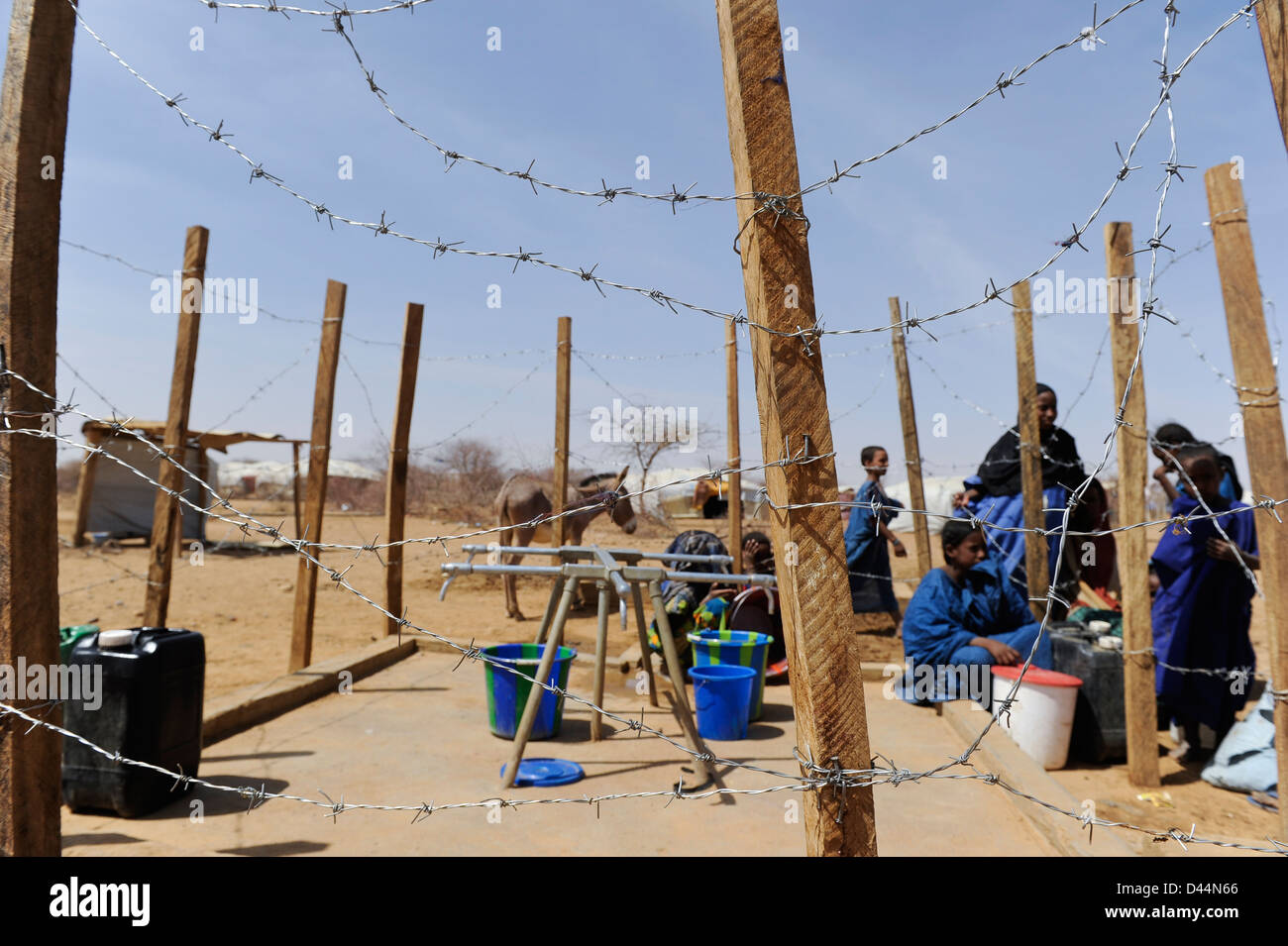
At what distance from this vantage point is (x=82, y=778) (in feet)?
12.0

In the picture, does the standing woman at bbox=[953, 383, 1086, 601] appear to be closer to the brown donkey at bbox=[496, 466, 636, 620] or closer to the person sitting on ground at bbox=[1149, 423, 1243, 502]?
the person sitting on ground at bbox=[1149, 423, 1243, 502]

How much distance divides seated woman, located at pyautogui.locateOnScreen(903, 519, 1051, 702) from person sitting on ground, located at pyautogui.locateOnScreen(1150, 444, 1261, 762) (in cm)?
76

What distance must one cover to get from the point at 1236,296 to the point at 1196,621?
2891mm

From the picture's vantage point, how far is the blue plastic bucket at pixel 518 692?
463 cm

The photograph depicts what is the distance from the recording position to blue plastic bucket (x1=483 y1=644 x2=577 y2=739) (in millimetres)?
4629

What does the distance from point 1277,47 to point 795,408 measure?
150 cm

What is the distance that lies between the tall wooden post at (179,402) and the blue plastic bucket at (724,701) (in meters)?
3.10

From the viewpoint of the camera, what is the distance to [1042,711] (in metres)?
5.12

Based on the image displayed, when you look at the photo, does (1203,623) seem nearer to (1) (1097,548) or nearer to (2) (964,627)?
(2) (964,627)

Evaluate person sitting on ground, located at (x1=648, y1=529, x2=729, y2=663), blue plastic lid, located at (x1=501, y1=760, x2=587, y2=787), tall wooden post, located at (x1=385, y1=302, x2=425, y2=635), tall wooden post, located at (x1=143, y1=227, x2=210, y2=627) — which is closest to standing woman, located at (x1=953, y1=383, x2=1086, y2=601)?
person sitting on ground, located at (x1=648, y1=529, x2=729, y2=663)

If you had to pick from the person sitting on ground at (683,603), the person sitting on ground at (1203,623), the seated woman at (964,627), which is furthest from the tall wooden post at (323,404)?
the person sitting on ground at (1203,623)

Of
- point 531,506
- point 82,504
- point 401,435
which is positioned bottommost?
point 531,506

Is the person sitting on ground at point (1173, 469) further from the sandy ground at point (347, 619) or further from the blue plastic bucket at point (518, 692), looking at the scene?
the blue plastic bucket at point (518, 692)

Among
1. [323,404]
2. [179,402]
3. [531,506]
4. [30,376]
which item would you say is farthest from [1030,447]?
[531,506]
